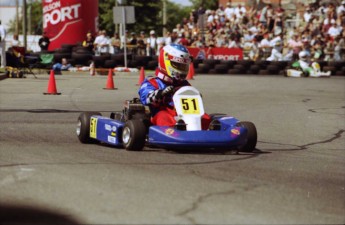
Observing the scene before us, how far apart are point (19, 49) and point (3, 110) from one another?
1231 cm

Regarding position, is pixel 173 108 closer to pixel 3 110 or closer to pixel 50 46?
pixel 3 110

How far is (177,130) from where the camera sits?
9.41 m

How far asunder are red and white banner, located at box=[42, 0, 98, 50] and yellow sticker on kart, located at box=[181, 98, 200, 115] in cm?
2545

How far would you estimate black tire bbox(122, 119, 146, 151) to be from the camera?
9.31 meters

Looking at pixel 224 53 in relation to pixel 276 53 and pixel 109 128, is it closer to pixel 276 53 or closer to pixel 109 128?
pixel 276 53

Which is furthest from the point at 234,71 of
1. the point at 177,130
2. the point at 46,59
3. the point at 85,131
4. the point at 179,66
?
the point at 177,130

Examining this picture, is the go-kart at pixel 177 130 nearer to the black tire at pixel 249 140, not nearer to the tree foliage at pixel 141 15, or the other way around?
the black tire at pixel 249 140

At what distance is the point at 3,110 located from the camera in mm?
15078

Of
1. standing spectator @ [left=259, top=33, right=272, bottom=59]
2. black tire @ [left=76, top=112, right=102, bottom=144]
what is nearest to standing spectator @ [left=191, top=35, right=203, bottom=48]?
standing spectator @ [left=259, top=33, right=272, bottom=59]


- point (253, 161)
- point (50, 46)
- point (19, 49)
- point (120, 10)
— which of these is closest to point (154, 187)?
point (253, 161)

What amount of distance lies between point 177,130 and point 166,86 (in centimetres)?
107

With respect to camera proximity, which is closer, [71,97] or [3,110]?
[3,110]

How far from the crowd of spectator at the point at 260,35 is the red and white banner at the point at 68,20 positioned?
1112mm

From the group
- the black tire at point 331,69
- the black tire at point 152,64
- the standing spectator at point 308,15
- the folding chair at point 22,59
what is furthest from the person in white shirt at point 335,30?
the folding chair at point 22,59
